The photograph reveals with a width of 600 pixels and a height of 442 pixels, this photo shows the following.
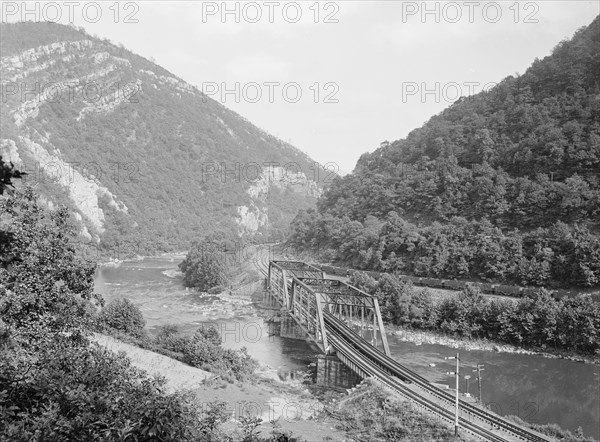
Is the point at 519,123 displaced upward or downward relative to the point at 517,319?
upward

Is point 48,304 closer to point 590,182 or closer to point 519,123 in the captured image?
point 590,182

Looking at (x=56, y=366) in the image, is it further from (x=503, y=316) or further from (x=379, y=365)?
(x=503, y=316)

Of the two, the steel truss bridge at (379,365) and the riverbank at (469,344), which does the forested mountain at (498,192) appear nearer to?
the riverbank at (469,344)

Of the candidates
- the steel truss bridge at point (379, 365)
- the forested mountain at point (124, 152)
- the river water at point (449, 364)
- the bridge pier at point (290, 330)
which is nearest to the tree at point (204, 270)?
the river water at point (449, 364)

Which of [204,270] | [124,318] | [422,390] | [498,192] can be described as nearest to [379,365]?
[422,390]

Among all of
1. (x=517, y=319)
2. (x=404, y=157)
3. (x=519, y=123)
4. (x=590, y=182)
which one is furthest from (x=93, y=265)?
(x=404, y=157)

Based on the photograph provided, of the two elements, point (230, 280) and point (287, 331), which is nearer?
point (287, 331)

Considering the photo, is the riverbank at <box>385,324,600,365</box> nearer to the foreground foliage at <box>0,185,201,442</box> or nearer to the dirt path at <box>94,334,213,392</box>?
the dirt path at <box>94,334,213,392</box>
